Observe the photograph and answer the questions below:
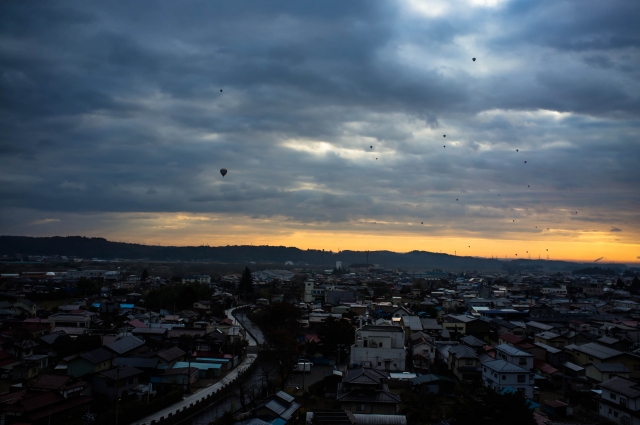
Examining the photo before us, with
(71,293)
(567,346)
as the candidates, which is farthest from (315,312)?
(71,293)

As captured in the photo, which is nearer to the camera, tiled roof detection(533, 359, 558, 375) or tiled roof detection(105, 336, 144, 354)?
tiled roof detection(533, 359, 558, 375)

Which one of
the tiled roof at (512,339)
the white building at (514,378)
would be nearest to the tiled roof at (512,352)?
the white building at (514,378)

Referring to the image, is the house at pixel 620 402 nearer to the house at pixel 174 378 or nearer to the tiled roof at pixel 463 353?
the tiled roof at pixel 463 353

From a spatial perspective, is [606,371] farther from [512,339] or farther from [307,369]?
[307,369]

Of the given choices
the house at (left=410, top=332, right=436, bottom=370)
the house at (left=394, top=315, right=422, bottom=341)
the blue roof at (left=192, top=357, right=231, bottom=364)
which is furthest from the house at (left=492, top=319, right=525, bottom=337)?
the blue roof at (left=192, top=357, right=231, bottom=364)

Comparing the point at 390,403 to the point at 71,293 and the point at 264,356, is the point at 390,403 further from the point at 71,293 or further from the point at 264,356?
the point at 71,293

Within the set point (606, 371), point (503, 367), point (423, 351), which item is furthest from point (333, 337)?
point (606, 371)

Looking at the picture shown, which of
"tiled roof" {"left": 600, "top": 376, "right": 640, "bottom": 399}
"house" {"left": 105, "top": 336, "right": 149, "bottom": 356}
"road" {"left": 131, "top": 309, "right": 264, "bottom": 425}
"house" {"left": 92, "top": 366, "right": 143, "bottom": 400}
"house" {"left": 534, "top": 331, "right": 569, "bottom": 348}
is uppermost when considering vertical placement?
"tiled roof" {"left": 600, "top": 376, "right": 640, "bottom": 399}

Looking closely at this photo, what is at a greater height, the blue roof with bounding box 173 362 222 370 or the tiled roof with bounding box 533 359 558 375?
the tiled roof with bounding box 533 359 558 375

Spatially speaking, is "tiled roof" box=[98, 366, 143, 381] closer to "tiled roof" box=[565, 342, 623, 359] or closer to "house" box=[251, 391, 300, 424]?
"house" box=[251, 391, 300, 424]
